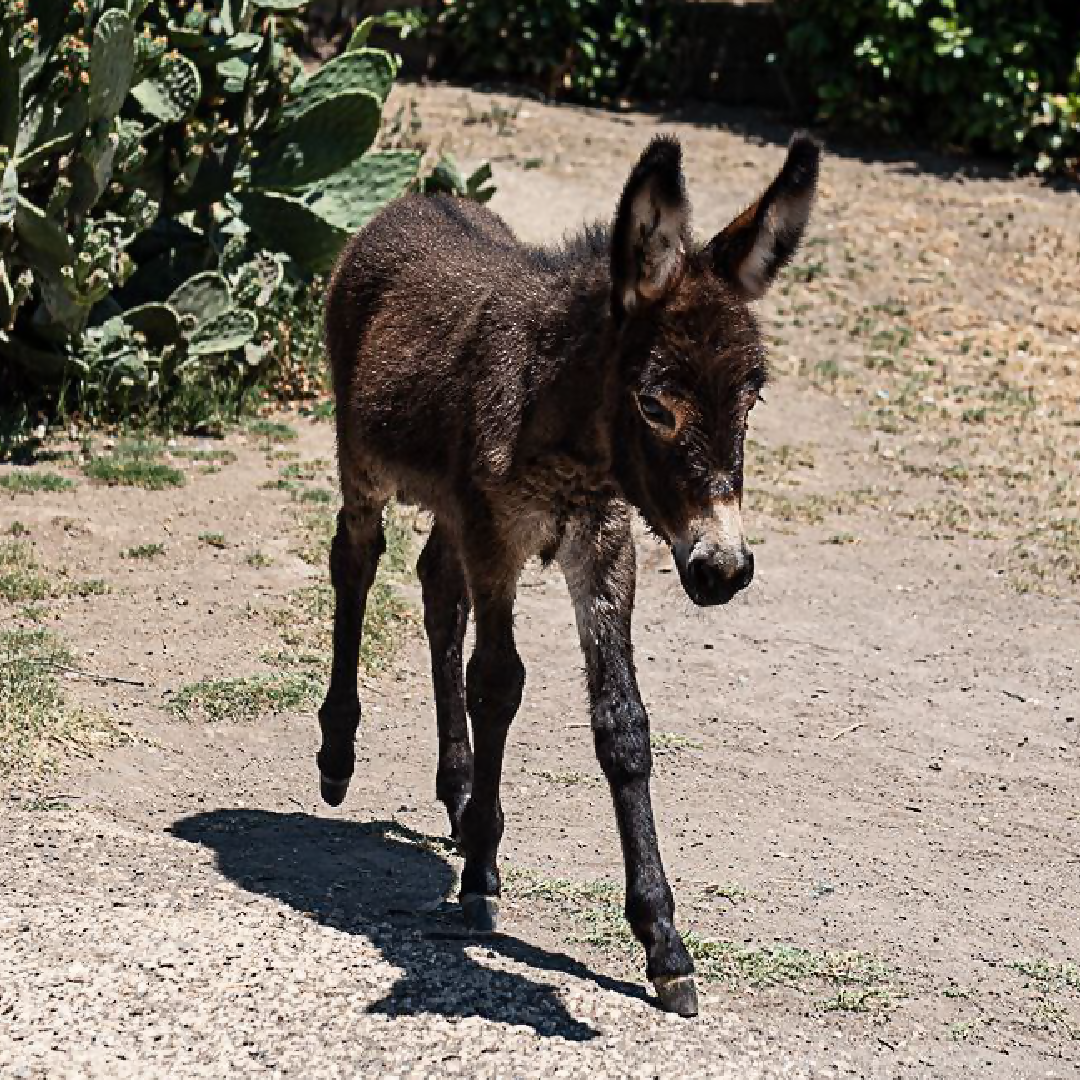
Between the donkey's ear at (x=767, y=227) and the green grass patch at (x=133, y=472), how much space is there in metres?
5.20

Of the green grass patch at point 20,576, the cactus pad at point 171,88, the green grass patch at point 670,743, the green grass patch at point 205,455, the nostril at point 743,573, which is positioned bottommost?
the green grass patch at point 20,576

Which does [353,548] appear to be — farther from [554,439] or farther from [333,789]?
[554,439]

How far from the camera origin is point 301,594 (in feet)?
29.0

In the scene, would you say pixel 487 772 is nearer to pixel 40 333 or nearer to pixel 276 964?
pixel 276 964

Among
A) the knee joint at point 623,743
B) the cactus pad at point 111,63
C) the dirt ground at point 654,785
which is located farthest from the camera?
the cactus pad at point 111,63

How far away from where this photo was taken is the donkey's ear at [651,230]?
16.6ft

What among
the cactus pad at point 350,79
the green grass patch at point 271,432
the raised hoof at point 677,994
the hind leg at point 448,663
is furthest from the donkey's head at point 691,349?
the cactus pad at point 350,79

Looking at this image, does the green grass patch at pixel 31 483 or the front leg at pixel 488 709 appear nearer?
the front leg at pixel 488 709

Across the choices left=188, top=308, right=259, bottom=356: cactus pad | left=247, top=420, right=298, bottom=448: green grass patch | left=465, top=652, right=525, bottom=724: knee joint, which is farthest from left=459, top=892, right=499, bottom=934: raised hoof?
left=188, top=308, right=259, bottom=356: cactus pad

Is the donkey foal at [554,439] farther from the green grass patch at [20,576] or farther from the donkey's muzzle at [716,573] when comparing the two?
the green grass patch at [20,576]

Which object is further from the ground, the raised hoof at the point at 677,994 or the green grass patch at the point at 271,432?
the raised hoof at the point at 677,994

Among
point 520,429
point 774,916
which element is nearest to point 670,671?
point 774,916

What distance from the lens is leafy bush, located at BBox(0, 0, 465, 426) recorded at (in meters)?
9.95

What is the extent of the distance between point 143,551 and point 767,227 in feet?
15.1
